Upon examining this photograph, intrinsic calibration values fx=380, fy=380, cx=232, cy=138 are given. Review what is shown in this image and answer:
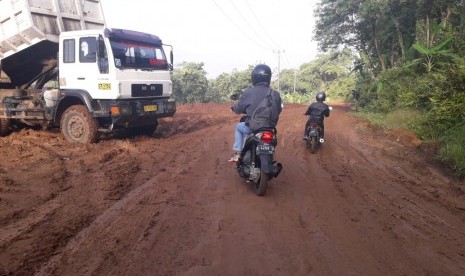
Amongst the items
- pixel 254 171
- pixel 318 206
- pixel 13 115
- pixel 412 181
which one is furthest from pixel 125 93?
pixel 412 181

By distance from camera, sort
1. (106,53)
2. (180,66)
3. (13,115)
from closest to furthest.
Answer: (106,53)
(13,115)
(180,66)

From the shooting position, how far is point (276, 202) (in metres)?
5.30

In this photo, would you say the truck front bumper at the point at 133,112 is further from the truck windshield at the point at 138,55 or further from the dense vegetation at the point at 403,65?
the dense vegetation at the point at 403,65

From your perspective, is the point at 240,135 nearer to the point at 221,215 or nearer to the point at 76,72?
the point at 221,215

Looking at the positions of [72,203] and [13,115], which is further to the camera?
[13,115]

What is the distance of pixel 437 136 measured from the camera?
897 cm

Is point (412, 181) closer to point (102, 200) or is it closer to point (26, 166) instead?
point (102, 200)

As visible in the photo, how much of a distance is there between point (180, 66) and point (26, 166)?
23.4 meters

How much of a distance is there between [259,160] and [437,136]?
5573 mm

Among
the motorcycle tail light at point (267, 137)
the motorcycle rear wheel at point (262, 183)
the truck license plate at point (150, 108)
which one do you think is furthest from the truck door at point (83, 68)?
the motorcycle rear wheel at point (262, 183)

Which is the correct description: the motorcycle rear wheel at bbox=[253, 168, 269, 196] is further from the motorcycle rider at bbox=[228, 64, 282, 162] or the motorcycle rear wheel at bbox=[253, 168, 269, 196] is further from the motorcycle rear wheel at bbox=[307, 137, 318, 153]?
the motorcycle rear wheel at bbox=[307, 137, 318, 153]

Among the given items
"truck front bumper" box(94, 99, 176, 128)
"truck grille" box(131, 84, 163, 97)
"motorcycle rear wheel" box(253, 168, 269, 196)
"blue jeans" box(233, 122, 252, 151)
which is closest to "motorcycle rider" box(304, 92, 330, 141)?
"blue jeans" box(233, 122, 252, 151)

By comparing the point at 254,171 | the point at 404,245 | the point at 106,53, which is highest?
the point at 106,53

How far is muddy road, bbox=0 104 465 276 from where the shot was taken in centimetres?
353
